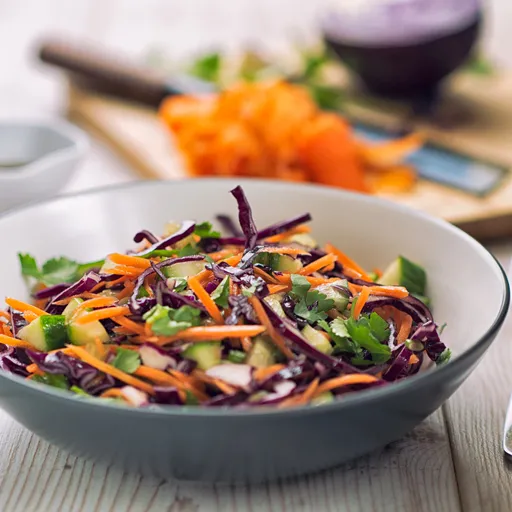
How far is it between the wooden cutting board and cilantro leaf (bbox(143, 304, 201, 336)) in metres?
1.78

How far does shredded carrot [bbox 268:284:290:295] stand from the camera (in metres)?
2.17

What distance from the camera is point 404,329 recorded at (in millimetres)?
2232

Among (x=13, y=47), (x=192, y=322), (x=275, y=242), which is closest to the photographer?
(x=192, y=322)

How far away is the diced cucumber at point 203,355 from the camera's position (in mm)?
1947

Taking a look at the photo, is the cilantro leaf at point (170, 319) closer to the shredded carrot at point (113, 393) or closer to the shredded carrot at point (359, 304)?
the shredded carrot at point (113, 393)

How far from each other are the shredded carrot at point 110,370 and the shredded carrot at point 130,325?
0.37ft

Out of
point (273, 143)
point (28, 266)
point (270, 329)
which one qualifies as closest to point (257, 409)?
point (270, 329)

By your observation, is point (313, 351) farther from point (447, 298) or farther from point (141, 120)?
point (141, 120)

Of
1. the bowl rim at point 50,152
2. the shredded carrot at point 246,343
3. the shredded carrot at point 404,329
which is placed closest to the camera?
the shredded carrot at point 246,343

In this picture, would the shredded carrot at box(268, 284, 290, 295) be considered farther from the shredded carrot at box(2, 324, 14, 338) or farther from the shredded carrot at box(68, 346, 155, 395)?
the shredded carrot at box(2, 324, 14, 338)

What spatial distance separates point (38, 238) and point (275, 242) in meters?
0.77

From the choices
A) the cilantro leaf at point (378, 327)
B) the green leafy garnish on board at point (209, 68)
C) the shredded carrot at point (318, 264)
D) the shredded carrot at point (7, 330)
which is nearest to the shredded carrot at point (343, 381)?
the cilantro leaf at point (378, 327)

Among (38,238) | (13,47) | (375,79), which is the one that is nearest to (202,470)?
(38,238)

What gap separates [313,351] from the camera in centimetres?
197
